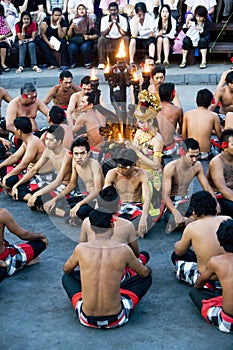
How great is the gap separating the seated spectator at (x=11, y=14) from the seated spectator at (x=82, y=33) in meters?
0.98

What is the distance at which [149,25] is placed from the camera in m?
11.3

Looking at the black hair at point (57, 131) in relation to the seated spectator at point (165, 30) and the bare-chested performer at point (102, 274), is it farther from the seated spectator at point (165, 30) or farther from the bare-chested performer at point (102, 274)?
the seated spectator at point (165, 30)

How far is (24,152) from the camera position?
22.1ft

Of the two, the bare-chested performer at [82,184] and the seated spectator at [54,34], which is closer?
the bare-chested performer at [82,184]

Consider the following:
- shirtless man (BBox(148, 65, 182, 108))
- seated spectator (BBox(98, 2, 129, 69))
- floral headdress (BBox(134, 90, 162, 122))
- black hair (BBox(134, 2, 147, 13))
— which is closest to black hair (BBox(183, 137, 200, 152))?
floral headdress (BBox(134, 90, 162, 122))

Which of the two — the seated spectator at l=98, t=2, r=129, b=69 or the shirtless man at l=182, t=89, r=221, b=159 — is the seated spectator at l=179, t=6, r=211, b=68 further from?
the shirtless man at l=182, t=89, r=221, b=159

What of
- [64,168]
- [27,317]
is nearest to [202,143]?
[64,168]

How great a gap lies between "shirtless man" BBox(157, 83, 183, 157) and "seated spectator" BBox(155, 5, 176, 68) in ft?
13.5

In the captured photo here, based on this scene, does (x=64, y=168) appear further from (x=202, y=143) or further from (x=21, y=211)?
(x=202, y=143)

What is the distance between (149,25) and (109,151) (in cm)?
527

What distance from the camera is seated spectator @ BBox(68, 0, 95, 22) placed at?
1177 centimetres

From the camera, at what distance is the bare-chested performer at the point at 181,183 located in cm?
570

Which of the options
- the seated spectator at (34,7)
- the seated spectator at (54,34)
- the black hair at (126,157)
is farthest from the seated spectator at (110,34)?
the black hair at (126,157)

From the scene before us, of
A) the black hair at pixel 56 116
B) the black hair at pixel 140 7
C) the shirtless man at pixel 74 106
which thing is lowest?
the shirtless man at pixel 74 106
